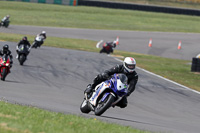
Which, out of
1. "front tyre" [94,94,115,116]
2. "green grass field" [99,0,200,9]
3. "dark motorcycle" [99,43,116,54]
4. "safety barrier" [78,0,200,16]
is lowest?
"dark motorcycle" [99,43,116,54]

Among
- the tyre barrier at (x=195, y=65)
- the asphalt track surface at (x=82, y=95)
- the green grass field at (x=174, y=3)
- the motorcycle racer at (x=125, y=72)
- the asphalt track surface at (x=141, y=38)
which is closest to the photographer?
the motorcycle racer at (x=125, y=72)

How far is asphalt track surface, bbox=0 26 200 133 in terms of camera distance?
11.3 meters

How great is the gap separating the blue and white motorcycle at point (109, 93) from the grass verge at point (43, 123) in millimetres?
1504

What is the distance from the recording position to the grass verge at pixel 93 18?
51562 mm

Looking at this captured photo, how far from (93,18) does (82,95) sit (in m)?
41.2

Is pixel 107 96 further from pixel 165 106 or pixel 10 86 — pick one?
pixel 10 86

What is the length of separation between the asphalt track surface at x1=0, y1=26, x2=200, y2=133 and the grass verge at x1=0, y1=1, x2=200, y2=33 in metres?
25.7

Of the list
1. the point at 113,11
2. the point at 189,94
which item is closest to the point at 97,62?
the point at 189,94

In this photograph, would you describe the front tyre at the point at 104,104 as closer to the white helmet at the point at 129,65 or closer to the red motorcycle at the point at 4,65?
the white helmet at the point at 129,65

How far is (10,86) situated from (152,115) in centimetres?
535

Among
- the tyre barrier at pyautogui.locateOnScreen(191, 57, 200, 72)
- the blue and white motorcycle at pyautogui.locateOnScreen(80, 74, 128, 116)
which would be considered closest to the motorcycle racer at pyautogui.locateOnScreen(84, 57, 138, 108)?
the blue and white motorcycle at pyautogui.locateOnScreen(80, 74, 128, 116)

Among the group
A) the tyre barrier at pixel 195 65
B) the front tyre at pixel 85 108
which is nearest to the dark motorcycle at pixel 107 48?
the tyre barrier at pixel 195 65

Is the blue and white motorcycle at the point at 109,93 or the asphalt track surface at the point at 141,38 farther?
the asphalt track surface at the point at 141,38

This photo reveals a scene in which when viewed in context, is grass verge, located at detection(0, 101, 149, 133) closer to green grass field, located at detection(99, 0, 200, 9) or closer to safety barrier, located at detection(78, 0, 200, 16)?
safety barrier, located at detection(78, 0, 200, 16)
